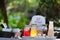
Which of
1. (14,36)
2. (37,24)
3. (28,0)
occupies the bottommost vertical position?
(14,36)

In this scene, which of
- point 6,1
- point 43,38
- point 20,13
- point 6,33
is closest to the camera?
point 43,38

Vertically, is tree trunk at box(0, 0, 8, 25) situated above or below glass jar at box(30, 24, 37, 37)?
above

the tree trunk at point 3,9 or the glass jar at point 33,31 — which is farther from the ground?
the tree trunk at point 3,9

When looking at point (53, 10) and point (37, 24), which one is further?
point (53, 10)

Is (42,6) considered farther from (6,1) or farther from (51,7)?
(6,1)

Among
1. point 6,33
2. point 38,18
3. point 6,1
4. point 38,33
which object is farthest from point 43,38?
point 6,1

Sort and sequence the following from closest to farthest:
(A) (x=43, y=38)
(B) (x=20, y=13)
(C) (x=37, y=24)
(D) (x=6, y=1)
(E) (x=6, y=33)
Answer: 1. (A) (x=43, y=38)
2. (C) (x=37, y=24)
3. (E) (x=6, y=33)
4. (D) (x=6, y=1)
5. (B) (x=20, y=13)

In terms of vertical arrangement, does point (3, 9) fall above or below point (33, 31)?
above

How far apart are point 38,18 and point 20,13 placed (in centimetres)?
95

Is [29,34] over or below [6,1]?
below

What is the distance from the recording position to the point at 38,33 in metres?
1.63

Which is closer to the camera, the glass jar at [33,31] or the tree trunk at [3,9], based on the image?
the glass jar at [33,31]

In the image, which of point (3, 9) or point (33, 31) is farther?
point (3, 9)

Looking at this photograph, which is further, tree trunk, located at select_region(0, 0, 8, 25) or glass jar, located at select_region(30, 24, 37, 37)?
tree trunk, located at select_region(0, 0, 8, 25)
